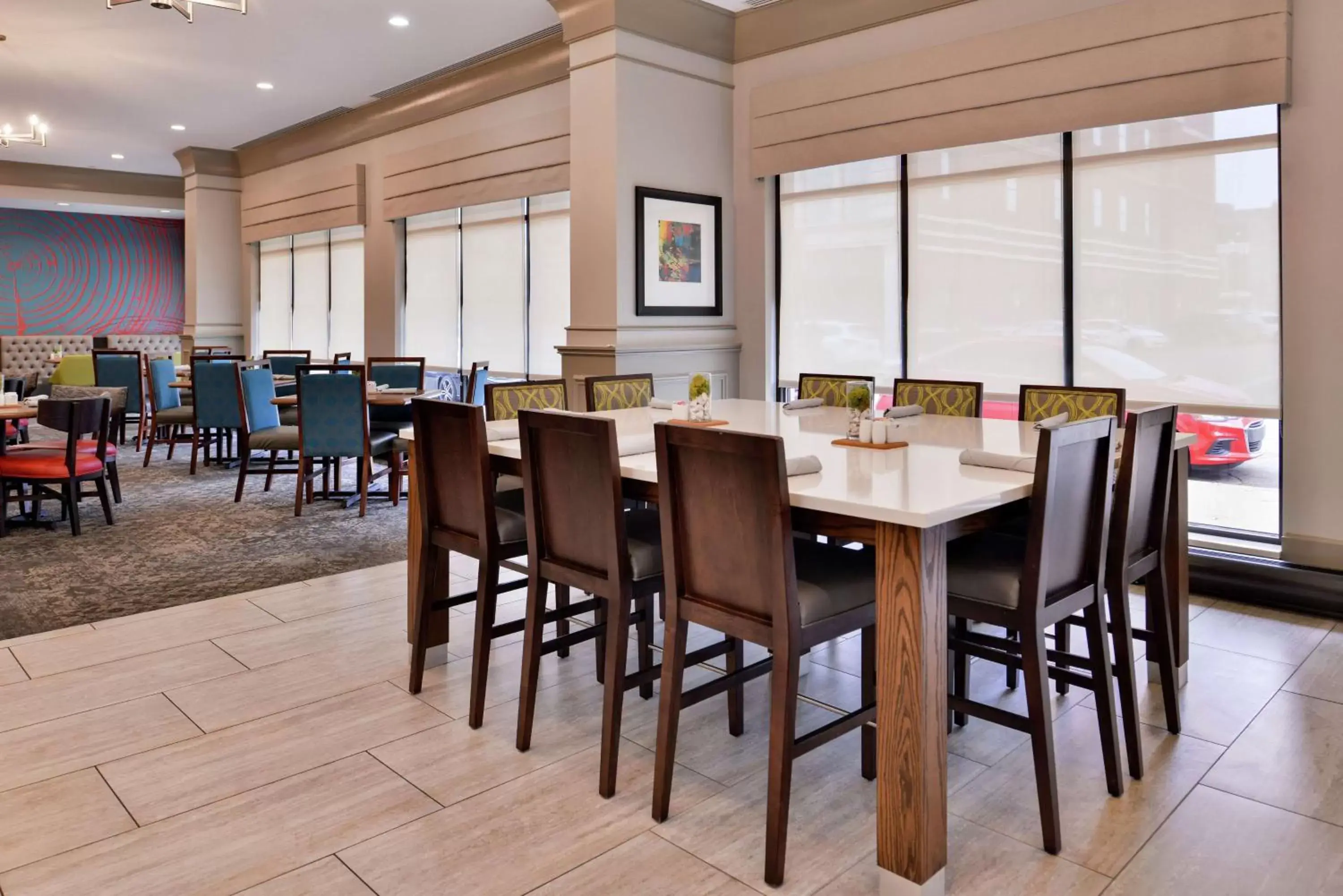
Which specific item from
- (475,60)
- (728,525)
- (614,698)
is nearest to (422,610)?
(614,698)

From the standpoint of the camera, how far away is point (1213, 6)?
390 centimetres

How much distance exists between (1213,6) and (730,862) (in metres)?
3.88

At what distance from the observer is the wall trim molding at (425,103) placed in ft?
21.5

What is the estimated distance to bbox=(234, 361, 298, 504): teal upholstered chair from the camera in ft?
20.1

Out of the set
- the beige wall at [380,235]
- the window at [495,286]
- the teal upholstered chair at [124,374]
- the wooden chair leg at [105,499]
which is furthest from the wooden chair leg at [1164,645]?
the teal upholstered chair at [124,374]

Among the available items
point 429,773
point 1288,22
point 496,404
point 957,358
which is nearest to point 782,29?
point 957,358

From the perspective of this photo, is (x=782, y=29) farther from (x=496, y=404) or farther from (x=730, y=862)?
(x=730, y=862)

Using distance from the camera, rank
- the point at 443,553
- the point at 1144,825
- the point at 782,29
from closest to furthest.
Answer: the point at 1144,825 < the point at 443,553 < the point at 782,29

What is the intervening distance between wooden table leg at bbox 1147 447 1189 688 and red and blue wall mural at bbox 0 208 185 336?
14196 millimetres

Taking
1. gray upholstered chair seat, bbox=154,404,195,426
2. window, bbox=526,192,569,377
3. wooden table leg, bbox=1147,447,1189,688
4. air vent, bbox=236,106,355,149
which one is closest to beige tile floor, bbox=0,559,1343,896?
wooden table leg, bbox=1147,447,1189,688

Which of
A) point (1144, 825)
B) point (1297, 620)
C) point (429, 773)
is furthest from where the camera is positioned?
point (1297, 620)

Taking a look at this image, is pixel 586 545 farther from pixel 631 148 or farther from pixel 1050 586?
pixel 631 148

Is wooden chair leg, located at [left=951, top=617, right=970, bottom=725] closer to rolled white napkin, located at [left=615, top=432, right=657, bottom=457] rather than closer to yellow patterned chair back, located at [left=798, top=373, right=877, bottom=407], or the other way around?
rolled white napkin, located at [left=615, top=432, right=657, bottom=457]

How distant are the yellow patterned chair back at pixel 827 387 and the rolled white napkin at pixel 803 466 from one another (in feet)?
6.45
